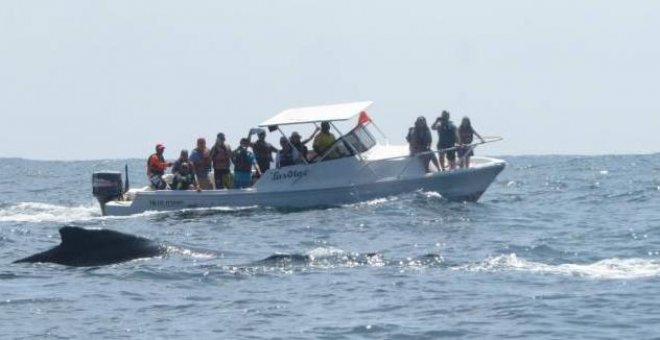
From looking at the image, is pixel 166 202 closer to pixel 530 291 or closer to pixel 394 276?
pixel 394 276

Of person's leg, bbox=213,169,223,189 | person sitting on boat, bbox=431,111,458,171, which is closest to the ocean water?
person sitting on boat, bbox=431,111,458,171

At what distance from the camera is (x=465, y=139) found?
33.0m

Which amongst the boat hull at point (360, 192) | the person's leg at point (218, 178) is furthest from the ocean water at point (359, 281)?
the person's leg at point (218, 178)

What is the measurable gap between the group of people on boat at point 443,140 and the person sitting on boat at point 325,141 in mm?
1807

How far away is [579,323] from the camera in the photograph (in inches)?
615

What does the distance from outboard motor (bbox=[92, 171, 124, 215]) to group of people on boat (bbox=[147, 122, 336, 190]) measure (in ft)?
3.53

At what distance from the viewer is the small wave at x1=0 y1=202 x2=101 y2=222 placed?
113 ft

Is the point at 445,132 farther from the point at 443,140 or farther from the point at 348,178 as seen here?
the point at 348,178

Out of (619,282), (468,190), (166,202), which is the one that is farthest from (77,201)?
(619,282)

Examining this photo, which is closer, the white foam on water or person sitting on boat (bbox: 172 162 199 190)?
the white foam on water

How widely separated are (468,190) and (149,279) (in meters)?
14.7

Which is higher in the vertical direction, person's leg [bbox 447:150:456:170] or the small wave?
person's leg [bbox 447:150:456:170]

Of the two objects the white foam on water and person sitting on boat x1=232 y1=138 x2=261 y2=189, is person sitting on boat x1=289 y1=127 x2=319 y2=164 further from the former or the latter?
the white foam on water

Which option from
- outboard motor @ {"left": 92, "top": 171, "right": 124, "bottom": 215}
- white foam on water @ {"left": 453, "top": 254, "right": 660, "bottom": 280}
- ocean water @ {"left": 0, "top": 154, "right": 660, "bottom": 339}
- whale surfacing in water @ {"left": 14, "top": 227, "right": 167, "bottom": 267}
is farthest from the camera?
outboard motor @ {"left": 92, "top": 171, "right": 124, "bottom": 215}
